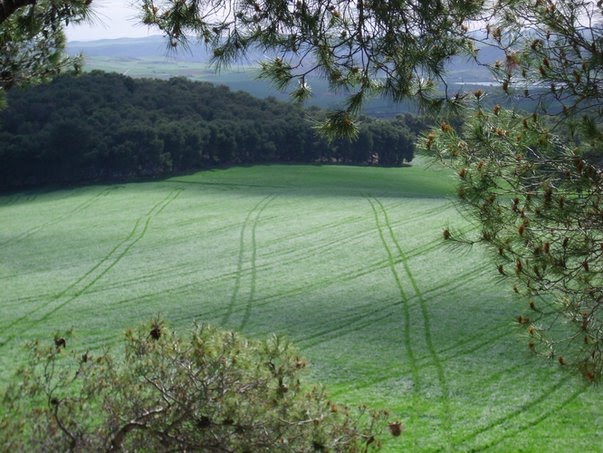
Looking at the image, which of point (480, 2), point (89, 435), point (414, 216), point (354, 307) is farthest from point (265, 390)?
point (414, 216)

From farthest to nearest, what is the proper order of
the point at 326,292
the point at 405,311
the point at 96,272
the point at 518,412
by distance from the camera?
the point at 96,272 < the point at 326,292 < the point at 405,311 < the point at 518,412

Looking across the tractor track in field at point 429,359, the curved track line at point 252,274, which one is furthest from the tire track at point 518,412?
the curved track line at point 252,274

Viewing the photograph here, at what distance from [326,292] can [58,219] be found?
68.8 feet

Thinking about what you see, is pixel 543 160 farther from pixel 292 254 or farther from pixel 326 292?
pixel 292 254

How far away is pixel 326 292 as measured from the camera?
27.4 metres

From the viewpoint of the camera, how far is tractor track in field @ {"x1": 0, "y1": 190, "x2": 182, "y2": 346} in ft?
84.3

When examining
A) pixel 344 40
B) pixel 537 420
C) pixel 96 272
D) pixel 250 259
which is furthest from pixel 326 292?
pixel 344 40

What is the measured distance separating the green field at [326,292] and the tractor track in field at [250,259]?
87mm

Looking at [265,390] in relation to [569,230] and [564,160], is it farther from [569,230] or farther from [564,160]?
[564,160]

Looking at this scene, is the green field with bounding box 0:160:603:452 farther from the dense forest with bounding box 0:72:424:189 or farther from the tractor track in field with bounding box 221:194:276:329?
the dense forest with bounding box 0:72:424:189

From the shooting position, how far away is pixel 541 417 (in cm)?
1653

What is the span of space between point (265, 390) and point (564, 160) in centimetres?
464

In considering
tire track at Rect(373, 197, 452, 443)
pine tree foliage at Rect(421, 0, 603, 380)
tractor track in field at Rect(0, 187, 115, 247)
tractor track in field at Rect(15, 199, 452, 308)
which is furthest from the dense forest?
pine tree foliage at Rect(421, 0, 603, 380)

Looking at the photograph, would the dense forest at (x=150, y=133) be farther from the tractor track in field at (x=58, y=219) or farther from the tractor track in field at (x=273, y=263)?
the tractor track in field at (x=273, y=263)
